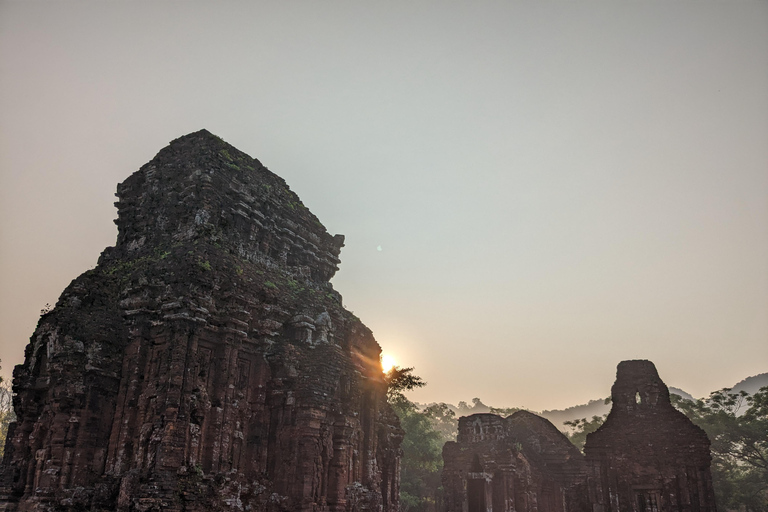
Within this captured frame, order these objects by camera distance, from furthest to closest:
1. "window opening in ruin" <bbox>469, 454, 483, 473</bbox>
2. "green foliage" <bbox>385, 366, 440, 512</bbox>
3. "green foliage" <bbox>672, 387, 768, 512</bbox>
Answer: "green foliage" <bbox>385, 366, 440, 512</bbox>
"green foliage" <bbox>672, 387, 768, 512</bbox>
"window opening in ruin" <bbox>469, 454, 483, 473</bbox>

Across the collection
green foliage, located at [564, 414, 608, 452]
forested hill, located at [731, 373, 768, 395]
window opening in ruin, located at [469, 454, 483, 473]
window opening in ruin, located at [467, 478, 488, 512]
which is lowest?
window opening in ruin, located at [467, 478, 488, 512]

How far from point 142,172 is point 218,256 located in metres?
5.01

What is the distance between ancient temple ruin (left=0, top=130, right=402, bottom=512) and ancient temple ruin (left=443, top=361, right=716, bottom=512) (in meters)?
9.09

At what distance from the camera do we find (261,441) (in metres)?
14.6

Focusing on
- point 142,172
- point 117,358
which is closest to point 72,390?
point 117,358

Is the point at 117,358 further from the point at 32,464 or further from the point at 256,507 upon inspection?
the point at 256,507

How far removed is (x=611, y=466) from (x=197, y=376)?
20.0m

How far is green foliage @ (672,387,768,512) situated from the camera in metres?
33.2

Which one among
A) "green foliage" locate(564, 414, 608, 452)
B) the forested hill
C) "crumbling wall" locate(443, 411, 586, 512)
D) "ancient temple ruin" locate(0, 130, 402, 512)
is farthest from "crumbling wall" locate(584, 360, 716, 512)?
the forested hill

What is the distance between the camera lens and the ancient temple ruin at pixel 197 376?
41.1 feet

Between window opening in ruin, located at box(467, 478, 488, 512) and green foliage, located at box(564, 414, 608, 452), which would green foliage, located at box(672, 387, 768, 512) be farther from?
window opening in ruin, located at box(467, 478, 488, 512)

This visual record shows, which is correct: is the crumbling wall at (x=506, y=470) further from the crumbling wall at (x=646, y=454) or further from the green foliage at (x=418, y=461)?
the green foliage at (x=418, y=461)

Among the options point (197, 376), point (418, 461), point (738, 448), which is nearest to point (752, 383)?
point (738, 448)

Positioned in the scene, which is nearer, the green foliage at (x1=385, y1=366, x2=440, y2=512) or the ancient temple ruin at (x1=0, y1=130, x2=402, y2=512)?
the ancient temple ruin at (x1=0, y1=130, x2=402, y2=512)
